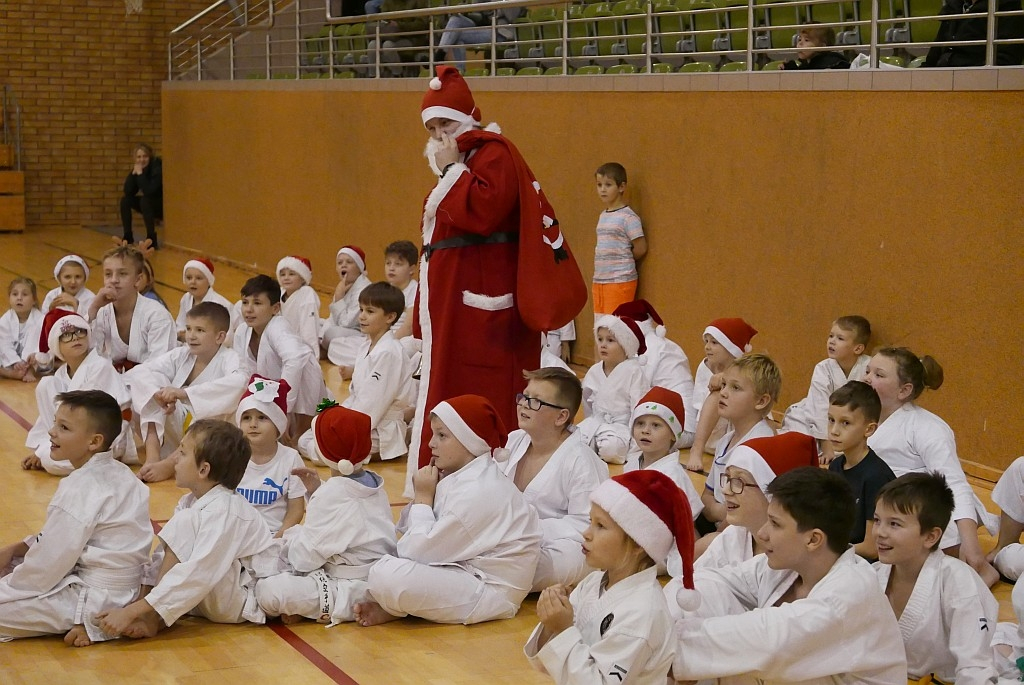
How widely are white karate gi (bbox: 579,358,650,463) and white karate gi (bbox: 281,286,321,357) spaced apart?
8.28ft

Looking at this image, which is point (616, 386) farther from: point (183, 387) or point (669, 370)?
point (183, 387)

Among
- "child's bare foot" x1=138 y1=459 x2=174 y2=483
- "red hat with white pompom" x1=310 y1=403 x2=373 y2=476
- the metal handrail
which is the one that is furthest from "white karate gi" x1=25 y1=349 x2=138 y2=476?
the metal handrail

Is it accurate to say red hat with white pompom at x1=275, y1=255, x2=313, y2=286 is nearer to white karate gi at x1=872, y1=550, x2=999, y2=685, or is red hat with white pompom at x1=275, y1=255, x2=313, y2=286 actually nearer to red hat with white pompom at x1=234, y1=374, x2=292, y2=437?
red hat with white pompom at x1=234, y1=374, x2=292, y2=437

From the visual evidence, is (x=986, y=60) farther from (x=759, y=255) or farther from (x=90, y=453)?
(x=90, y=453)

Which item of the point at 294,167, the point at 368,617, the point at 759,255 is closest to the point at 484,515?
the point at 368,617

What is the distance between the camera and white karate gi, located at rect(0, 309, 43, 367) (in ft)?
28.7

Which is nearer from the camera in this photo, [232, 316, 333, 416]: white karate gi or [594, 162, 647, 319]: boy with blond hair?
[232, 316, 333, 416]: white karate gi

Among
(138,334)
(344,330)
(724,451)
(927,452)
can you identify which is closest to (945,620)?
(927,452)

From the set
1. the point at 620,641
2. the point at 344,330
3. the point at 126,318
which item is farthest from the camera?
the point at 344,330

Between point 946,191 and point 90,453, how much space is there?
4429 mm

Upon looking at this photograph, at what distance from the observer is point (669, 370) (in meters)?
7.02

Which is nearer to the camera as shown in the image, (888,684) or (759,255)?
(888,684)

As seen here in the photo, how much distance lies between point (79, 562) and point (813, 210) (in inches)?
187

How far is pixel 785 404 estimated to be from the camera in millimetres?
7570
